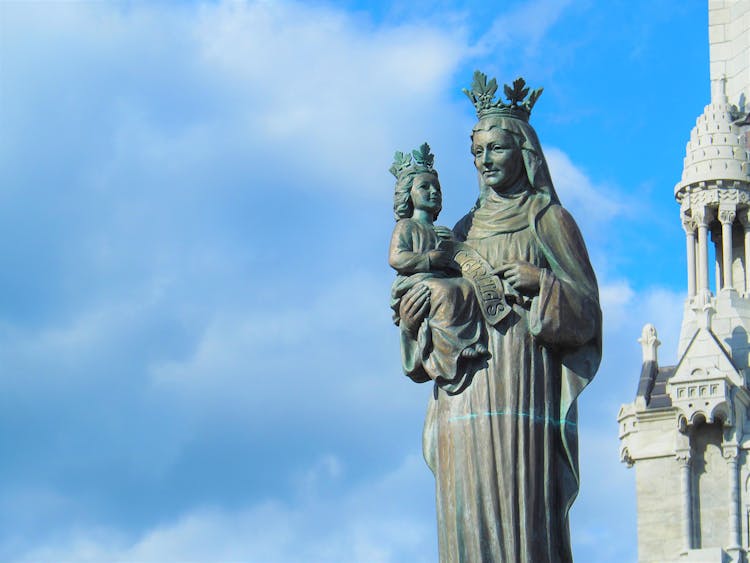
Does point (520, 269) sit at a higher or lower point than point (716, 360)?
lower

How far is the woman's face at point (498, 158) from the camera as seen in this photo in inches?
960

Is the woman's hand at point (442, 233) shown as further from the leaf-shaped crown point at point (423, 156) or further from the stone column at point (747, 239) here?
the stone column at point (747, 239)

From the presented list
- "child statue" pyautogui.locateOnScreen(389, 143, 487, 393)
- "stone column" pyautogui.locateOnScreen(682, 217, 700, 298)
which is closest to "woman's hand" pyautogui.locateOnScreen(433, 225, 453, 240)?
"child statue" pyautogui.locateOnScreen(389, 143, 487, 393)

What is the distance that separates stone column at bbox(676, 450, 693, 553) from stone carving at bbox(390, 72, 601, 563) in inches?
2315

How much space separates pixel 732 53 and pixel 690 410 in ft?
44.3

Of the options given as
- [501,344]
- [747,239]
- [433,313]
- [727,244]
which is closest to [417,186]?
[433,313]

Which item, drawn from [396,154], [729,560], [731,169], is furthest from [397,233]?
[731,169]

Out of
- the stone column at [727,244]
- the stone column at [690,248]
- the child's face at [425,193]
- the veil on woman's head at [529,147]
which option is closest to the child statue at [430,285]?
the child's face at [425,193]

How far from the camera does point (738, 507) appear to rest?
8238cm

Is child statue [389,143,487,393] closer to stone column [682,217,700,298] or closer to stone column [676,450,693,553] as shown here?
stone column [676,450,693,553]

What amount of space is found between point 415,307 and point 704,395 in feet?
198

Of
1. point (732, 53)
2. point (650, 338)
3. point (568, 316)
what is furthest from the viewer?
point (732, 53)

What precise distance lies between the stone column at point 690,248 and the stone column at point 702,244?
0.59 feet

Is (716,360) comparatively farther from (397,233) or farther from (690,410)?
(397,233)
